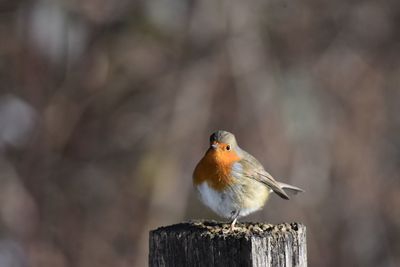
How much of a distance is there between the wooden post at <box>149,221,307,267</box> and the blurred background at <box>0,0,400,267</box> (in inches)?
203

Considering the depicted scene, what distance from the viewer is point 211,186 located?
15.3ft

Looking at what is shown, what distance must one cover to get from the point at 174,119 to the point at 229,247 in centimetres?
563

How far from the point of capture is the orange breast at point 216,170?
469 cm

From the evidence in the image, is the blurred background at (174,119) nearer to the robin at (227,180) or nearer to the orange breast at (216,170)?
the robin at (227,180)

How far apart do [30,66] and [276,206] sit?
283 cm

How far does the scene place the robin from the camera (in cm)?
470

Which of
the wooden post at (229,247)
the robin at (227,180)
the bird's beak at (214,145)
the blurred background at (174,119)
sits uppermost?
the blurred background at (174,119)

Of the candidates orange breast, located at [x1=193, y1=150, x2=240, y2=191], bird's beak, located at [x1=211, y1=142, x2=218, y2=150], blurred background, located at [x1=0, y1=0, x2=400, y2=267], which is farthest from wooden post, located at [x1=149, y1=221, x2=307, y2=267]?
blurred background, located at [x1=0, y1=0, x2=400, y2=267]

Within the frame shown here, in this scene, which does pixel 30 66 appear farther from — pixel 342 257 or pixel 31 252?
pixel 342 257

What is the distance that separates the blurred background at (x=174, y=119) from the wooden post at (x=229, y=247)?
203 inches

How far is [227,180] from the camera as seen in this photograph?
4.77 metres

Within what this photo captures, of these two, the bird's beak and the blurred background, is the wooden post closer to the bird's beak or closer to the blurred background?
the bird's beak

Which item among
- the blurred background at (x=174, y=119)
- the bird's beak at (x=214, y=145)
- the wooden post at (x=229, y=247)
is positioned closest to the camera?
the wooden post at (x=229, y=247)

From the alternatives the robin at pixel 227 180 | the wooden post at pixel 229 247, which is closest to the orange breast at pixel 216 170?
the robin at pixel 227 180
